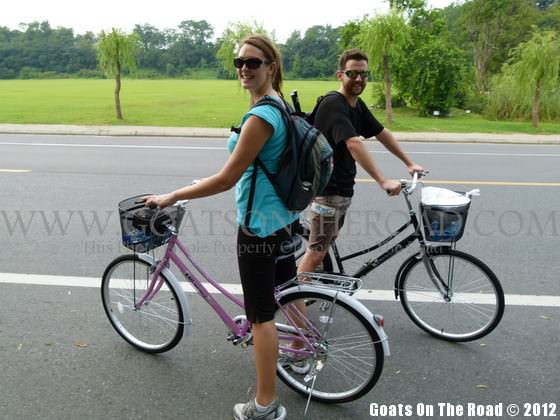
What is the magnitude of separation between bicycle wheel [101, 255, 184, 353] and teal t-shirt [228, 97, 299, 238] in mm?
964

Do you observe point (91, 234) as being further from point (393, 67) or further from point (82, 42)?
point (82, 42)

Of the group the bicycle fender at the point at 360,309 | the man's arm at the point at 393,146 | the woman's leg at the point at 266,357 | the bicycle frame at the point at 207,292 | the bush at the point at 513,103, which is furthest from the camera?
the bush at the point at 513,103

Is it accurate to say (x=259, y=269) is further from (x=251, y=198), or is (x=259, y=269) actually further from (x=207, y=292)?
(x=207, y=292)

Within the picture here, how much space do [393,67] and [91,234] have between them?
23362 mm

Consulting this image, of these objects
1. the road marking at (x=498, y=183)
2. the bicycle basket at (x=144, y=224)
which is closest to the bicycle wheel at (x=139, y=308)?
the bicycle basket at (x=144, y=224)

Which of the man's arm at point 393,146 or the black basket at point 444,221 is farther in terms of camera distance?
the man's arm at point 393,146

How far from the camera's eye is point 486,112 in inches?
949

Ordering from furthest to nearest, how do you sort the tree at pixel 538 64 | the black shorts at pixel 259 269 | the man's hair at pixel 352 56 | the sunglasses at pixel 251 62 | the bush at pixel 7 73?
the bush at pixel 7 73 < the tree at pixel 538 64 < the man's hair at pixel 352 56 < the black shorts at pixel 259 269 < the sunglasses at pixel 251 62

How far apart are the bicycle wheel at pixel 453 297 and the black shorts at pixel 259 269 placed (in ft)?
4.22

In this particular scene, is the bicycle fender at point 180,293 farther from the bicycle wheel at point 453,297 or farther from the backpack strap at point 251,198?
the bicycle wheel at point 453,297

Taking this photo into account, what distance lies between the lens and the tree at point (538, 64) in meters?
16.5

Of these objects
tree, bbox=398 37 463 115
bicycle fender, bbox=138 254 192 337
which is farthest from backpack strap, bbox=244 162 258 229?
tree, bbox=398 37 463 115

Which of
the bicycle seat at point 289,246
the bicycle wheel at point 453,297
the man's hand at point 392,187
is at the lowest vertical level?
the bicycle wheel at point 453,297

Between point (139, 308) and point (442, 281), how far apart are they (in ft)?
6.61
